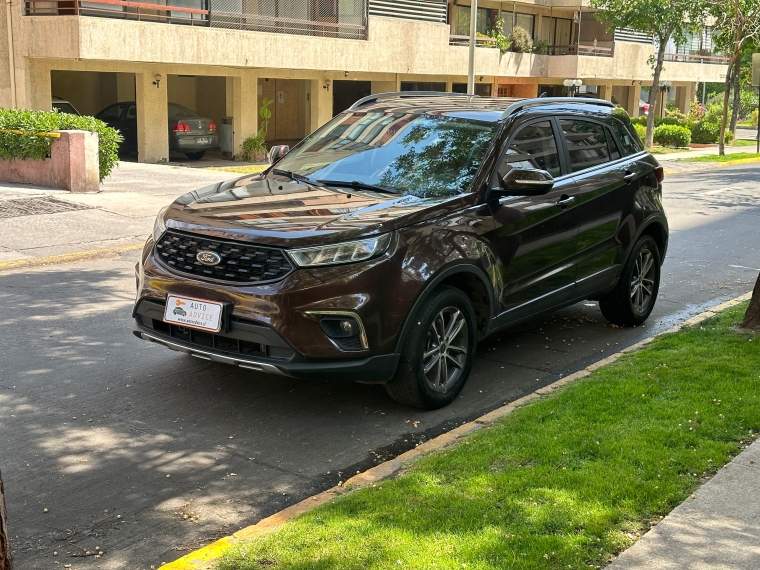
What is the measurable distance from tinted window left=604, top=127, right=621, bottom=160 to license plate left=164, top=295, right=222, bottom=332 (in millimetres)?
3908

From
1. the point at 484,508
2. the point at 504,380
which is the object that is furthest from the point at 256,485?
the point at 504,380

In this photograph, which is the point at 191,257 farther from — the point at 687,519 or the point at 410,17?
the point at 410,17

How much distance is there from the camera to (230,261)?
5648 millimetres

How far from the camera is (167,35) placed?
74.0 ft

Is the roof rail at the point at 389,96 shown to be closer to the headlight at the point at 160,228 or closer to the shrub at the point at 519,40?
the headlight at the point at 160,228

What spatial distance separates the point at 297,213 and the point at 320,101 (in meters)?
26.0

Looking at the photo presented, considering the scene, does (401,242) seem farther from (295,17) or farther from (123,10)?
(295,17)

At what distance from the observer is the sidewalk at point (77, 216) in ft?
37.9

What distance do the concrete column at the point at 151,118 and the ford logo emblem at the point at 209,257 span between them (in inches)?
802

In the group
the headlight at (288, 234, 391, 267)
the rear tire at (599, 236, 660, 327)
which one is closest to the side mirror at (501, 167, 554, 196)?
the headlight at (288, 234, 391, 267)

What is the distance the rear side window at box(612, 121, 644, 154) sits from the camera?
27.1 ft

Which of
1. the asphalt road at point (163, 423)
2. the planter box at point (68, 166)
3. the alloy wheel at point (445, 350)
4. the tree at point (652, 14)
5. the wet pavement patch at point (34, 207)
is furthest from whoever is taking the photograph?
the tree at point (652, 14)

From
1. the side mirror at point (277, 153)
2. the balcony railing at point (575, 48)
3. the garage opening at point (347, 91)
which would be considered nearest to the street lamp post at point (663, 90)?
the balcony railing at point (575, 48)

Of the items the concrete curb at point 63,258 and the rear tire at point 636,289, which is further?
the concrete curb at point 63,258
